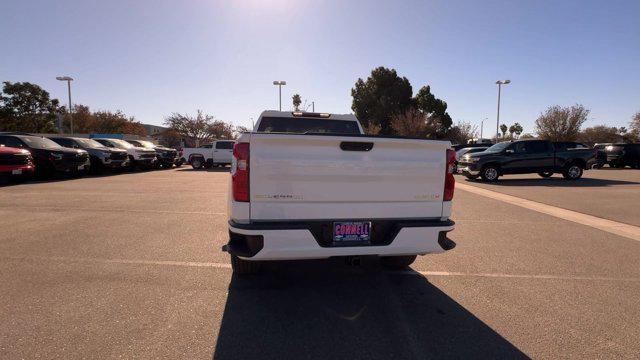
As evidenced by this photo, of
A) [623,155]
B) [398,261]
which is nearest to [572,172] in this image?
[623,155]

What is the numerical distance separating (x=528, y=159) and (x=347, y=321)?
51.7 ft

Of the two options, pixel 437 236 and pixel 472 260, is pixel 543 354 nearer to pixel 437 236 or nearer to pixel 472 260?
pixel 437 236

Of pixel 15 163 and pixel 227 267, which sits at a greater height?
pixel 15 163

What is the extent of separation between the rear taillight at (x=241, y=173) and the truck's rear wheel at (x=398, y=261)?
2223 millimetres

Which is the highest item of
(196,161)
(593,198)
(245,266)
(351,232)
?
(351,232)

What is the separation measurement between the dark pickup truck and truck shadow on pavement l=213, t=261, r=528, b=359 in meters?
13.3

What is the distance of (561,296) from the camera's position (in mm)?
3754

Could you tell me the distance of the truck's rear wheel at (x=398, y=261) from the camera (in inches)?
173

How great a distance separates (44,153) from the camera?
13945mm

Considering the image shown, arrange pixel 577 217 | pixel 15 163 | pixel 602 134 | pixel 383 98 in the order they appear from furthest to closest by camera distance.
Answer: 1. pixel 602 134
2. pixel 383 98
3. pixel 15 163
4. pixel 577 217

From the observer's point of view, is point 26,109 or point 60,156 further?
point 26,109

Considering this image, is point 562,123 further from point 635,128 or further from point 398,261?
point 398,261

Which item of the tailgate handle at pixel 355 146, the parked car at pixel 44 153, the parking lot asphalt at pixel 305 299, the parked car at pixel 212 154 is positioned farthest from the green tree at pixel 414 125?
the tailgate handle at pixel 355 146

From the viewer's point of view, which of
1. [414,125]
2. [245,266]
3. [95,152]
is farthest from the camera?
[414,125]
